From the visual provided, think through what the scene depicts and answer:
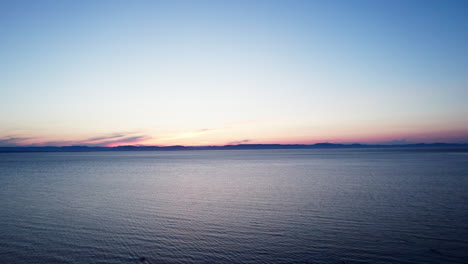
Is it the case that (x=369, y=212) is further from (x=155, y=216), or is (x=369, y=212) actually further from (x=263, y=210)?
(x=155, y=216)

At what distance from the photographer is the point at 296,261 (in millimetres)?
8062

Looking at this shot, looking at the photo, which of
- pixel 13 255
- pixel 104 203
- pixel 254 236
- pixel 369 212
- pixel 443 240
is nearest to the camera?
pixel 13 255

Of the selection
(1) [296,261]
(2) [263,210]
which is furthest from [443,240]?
(2) [263,210]

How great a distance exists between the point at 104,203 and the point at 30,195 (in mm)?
7282

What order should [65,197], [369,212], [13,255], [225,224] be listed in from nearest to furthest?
[13,255] → [225,224] → [369,212] → [65,197]

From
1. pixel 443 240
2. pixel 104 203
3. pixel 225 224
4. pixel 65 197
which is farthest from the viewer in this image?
pixel 65 197

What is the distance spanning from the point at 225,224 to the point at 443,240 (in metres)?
7.48

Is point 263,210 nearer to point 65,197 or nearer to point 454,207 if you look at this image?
point 454,207

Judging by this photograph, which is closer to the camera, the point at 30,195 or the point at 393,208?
the point at 393,208

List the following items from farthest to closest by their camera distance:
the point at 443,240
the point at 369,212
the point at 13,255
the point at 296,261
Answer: the point at 369,212 → the point at 443,240 → the point at 13,255 → the point at 296,261

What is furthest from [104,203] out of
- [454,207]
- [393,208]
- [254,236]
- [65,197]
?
[454,207]

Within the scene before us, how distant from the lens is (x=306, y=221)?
12.3 metres

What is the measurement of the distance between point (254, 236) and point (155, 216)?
222 inches

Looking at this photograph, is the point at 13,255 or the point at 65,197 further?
the point at 65,197
